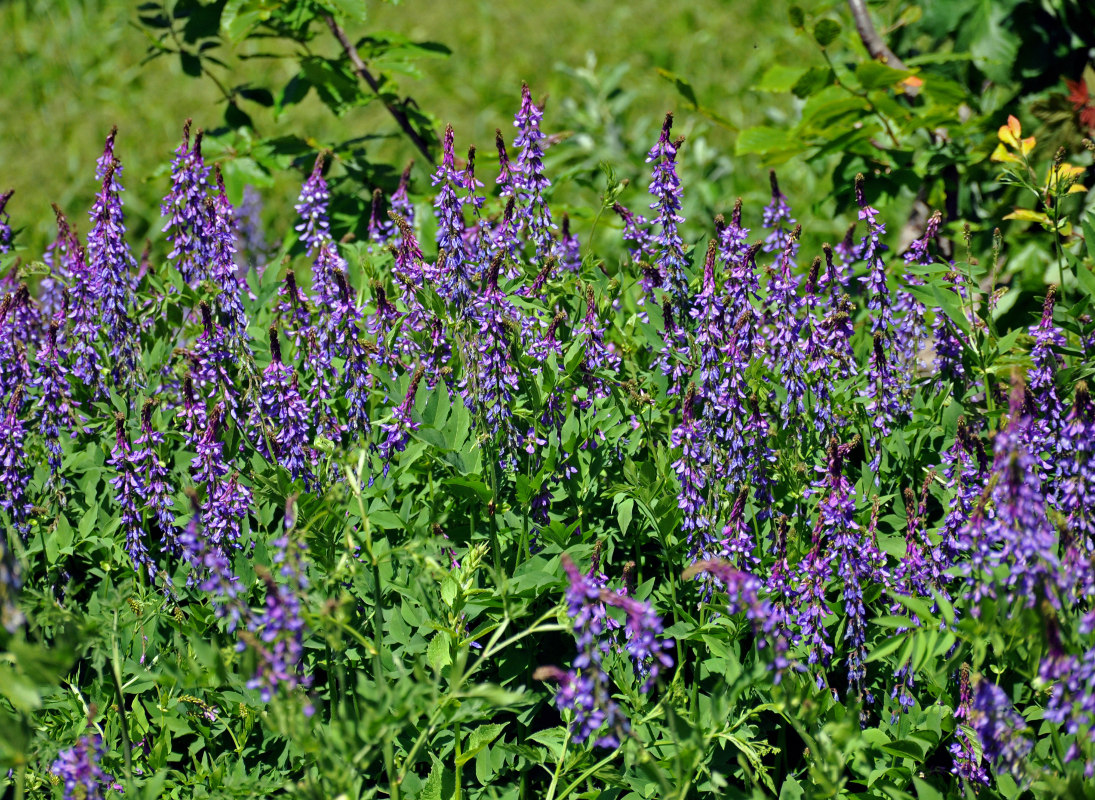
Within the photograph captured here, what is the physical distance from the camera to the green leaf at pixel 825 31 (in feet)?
12.7

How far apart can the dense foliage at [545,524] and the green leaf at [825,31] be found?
94 centimetres

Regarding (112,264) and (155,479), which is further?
(112,264)

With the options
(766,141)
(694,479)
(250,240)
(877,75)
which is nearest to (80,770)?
(694,479)

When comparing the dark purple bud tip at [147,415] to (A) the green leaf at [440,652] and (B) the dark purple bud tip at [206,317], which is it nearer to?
(B) the dark purple bud tip at [206,317]

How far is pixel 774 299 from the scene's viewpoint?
2.94 meters

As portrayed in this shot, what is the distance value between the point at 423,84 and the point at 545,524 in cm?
924

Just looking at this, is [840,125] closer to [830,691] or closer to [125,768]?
[830,691]

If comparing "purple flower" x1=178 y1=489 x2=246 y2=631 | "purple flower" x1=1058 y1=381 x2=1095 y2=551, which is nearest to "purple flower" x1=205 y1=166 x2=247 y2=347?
"purple flower" x1=178 y1=489 x2=246 y2=631

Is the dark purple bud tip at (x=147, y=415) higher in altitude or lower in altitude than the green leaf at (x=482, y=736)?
higher

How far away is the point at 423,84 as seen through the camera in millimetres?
11250

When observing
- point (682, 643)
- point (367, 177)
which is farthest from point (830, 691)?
point (367, 177)

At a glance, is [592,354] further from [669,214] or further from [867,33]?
[867,33]

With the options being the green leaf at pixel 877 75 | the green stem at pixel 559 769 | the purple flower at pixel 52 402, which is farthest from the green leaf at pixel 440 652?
the green leaf at pixel 877 75

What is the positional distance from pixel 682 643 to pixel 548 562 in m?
0.40
